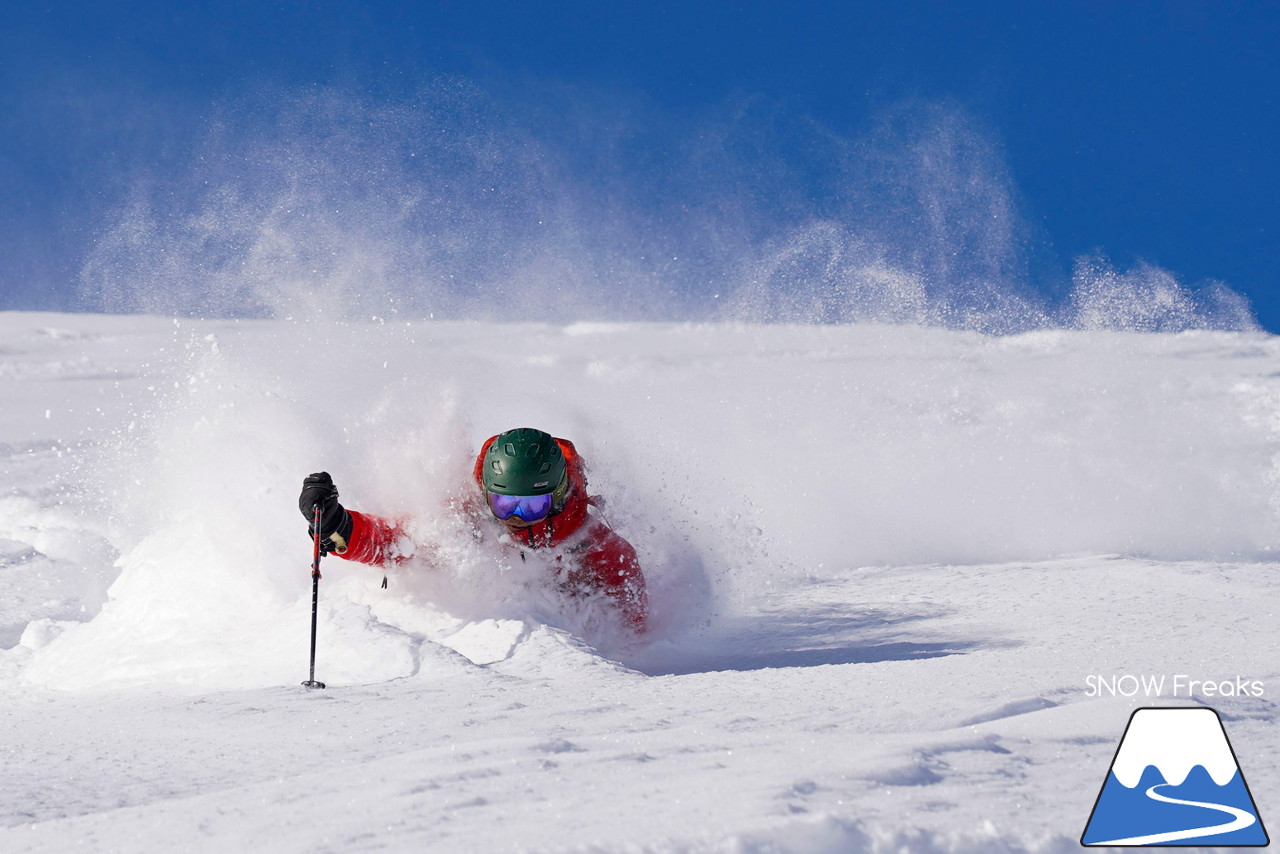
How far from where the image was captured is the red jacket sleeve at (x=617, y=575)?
479 centimetres

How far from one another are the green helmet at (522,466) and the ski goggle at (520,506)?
2 cm

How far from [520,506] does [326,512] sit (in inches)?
33.7

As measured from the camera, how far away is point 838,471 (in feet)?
27.5

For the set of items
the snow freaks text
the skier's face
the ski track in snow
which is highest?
the skier's face

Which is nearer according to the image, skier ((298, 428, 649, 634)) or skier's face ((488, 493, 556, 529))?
skier ((298, 428, 649, 634))

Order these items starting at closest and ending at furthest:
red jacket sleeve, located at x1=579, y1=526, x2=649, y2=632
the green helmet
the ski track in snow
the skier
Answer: the ski track in snow < the skier < the green helmet < red jacket sleeve, located at x1=579, y1=526, x2=649, y2=632

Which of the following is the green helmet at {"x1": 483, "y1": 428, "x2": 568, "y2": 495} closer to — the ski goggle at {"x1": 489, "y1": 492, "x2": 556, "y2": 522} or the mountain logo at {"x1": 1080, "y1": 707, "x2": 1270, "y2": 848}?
the ski goggle at {"x1": 489, "y1": 492, "x2": 556, "y2": 522}

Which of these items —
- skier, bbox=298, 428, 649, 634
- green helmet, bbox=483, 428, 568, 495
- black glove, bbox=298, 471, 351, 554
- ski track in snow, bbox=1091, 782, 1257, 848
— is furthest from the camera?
green helmet, bbox=483, 428, 568, 495

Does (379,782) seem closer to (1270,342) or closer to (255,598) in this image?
(255,598)

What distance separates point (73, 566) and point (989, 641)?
5328 millimetres

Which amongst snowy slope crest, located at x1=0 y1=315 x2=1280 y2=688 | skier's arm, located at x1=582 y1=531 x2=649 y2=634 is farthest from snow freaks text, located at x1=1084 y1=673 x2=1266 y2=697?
skier's arm, located at x1=582 y1=531 x2=649 y2=634

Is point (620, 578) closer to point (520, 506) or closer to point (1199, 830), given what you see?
point (520, 506)

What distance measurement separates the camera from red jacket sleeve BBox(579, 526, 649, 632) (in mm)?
4785

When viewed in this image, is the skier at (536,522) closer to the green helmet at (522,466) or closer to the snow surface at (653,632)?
the green helmet at (522,466)
